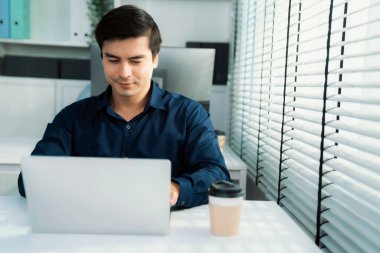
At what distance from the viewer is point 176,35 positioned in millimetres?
3322

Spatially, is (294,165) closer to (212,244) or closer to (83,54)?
(212,244)

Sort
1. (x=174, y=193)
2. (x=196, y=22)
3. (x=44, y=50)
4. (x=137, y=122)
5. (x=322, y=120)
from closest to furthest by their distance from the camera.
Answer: (x=174, y=193) < (x=322, y=120) < (x=137, y=122) < (x=196, y=22) < (x=44, y=50)

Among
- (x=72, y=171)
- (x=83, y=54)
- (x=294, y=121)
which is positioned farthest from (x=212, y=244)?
(x=83, y=54)

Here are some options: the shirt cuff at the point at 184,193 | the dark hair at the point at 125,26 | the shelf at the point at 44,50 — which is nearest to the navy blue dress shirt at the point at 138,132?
the dark hair at the point at 125,26

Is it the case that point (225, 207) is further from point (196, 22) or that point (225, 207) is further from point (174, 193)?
point (196, 22)

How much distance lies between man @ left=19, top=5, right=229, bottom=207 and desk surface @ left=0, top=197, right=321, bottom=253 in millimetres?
394

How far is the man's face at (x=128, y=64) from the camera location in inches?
56.2

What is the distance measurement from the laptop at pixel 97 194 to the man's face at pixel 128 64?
58cm

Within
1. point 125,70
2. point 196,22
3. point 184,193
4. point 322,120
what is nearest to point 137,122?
point 125,70

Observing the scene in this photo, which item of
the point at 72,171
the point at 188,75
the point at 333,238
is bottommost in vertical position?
the point at 333,238

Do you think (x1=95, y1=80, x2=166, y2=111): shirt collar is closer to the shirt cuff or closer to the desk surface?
the shirt cuff

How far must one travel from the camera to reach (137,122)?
158cm

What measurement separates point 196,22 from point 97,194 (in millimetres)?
2578

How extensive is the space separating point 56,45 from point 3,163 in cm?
161
